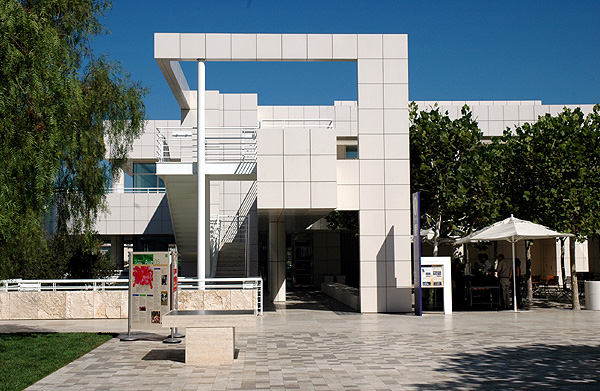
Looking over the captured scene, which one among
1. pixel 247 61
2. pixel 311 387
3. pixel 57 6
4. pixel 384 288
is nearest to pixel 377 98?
pixel 247 61

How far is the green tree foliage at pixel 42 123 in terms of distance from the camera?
34.7 feet

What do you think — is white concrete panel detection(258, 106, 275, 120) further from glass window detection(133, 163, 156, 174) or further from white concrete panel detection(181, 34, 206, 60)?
white concrete panel detection(181, 34, 206, 60)

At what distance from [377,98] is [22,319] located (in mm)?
12484

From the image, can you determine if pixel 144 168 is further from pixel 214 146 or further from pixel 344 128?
pixel 344 128

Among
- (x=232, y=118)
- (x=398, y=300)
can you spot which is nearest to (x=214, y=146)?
(x=232, y=118)

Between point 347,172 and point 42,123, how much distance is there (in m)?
10.5

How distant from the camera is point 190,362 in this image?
11523 mm

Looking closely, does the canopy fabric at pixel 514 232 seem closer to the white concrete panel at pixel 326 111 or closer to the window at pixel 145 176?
the white concrete panel at pixel 326 111

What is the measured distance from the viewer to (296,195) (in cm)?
1881

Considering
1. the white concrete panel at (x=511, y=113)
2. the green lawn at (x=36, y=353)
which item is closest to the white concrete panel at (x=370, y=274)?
the green lawn at (x=36, y=353)

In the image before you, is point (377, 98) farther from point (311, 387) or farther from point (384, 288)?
point (311, 387)

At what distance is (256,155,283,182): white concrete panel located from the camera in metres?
18.8

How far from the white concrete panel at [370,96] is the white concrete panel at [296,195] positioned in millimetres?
3310

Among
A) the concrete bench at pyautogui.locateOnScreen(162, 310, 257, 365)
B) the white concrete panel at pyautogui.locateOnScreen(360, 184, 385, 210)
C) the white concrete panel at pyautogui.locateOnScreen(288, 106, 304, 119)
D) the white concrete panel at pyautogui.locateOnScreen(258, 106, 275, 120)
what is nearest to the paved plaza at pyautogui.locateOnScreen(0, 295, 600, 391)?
the concrete bench at pyautogui.locateOnScreen(162, 310, 257, 365)
